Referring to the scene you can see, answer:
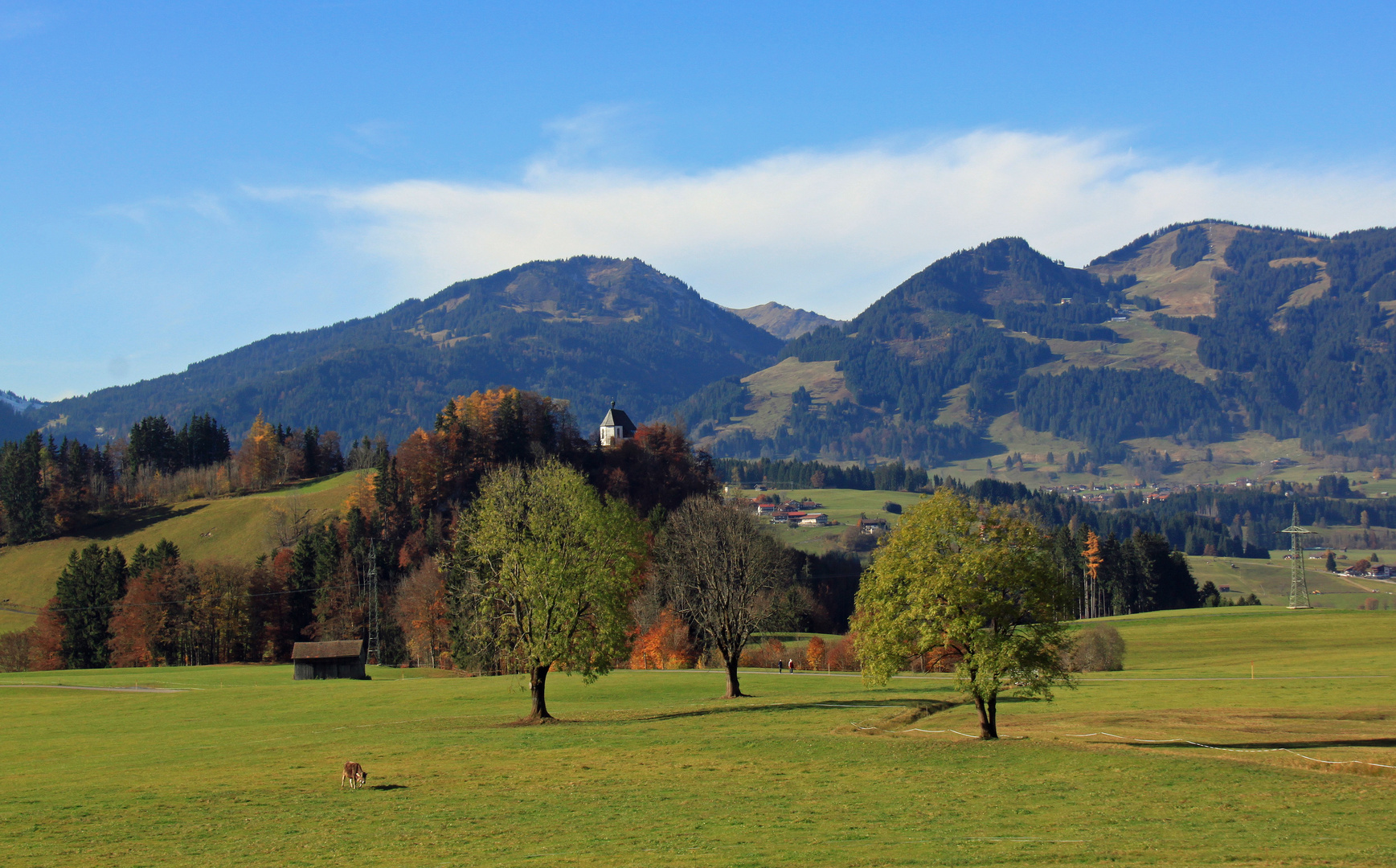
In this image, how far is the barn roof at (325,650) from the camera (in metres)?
Result: 96.2

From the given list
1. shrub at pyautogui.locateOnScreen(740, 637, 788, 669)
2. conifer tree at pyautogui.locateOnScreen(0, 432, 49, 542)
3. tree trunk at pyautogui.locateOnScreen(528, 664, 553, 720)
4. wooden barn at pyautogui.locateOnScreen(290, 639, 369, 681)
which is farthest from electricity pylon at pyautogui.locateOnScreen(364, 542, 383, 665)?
conifer tree at pyautogui.locateOnScreen(0, 432, 49, 542)

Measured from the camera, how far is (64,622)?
420 ft

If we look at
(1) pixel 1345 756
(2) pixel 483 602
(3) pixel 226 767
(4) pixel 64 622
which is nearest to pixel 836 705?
(2) pixel 483 602

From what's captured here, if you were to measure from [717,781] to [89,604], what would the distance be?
4861 inches

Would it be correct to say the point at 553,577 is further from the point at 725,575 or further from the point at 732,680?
the point at 725,575

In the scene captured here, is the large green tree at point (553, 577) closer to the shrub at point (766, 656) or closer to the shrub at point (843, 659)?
the shrub at point (843, 659)

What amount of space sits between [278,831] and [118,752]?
2354 cm

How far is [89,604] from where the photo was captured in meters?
129

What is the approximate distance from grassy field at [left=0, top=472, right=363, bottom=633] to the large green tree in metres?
116

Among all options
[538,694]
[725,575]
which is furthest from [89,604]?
[538,694]

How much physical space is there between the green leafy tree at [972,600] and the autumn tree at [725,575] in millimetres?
22434

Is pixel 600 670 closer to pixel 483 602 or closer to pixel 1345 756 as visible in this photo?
pixel 483 602

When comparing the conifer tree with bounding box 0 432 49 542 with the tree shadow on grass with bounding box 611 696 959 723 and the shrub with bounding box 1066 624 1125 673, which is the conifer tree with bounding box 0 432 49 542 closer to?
the tree shadow on grass with bounding box 611 696 959 723

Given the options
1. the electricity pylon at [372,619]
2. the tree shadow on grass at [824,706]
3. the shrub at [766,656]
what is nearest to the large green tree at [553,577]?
the tree shadow on grass at [824,706]
